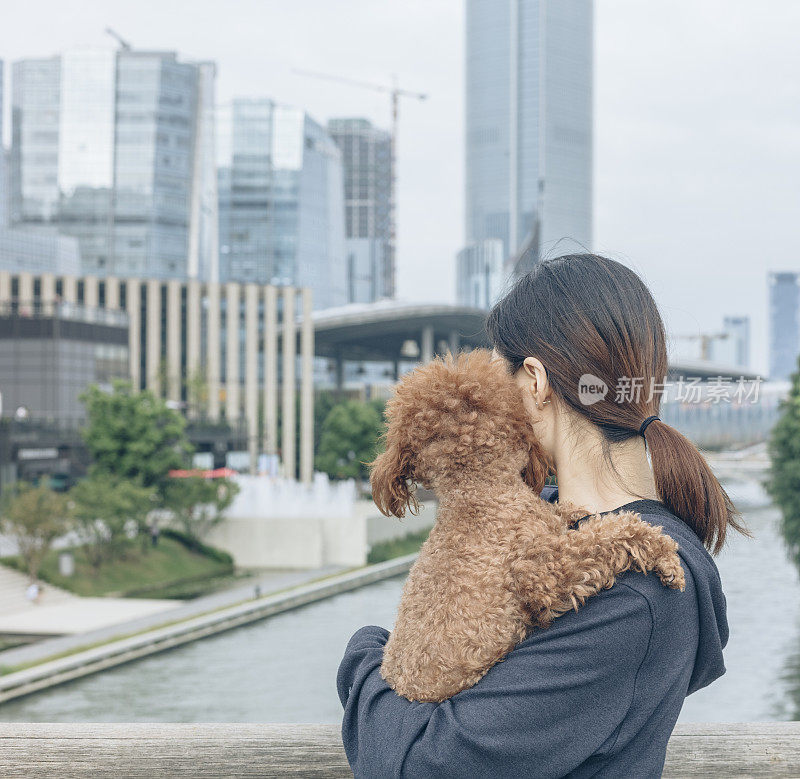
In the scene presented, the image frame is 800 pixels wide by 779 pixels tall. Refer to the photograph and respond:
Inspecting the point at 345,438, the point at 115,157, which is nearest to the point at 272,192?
the point at 115,157

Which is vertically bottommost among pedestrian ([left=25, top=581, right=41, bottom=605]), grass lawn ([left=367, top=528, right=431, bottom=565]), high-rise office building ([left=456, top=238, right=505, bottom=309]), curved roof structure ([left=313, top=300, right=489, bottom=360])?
grass lawn ([left=367, top=528, right=431, bottom=565])

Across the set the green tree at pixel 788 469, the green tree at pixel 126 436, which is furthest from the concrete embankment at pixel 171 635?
the green tree at pixel 788 469

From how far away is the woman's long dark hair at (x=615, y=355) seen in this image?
1491mm

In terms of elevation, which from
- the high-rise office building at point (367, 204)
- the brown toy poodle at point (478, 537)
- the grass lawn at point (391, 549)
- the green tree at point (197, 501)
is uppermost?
the high-rise office building at point (367, 204)

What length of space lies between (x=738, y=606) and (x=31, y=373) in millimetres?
30079

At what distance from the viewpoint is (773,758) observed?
204 cm

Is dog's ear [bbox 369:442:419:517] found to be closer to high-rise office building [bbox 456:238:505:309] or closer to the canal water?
the canal water

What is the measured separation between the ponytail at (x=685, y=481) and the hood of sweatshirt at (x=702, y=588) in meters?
0.02

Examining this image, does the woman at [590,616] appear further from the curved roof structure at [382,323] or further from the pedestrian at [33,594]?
the curved roof structure at [382,323]

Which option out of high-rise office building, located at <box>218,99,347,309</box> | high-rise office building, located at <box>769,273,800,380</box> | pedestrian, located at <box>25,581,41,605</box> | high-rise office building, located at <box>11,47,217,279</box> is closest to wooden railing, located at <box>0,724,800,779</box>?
pedestrian, located at <box>25,581,41,605</box>

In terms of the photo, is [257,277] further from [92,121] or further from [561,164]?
[561,164]

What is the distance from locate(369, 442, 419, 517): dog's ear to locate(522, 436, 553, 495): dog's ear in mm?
198

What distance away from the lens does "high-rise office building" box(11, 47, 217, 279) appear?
338 ft

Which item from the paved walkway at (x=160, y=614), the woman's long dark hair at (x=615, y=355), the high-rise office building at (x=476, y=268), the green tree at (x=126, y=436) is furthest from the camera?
the high-rise office building at (x=476, y=268)
